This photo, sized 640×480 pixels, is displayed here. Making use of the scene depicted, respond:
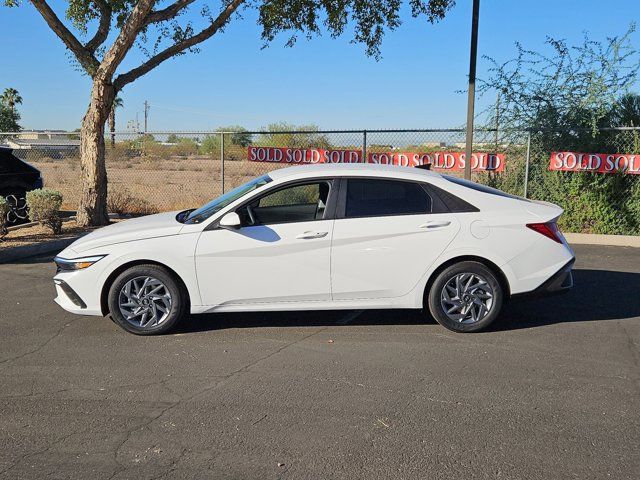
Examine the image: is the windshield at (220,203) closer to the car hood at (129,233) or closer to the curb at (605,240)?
the car hood at (129,233)

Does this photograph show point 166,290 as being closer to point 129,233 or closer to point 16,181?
point 129,233

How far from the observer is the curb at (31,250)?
9.58m

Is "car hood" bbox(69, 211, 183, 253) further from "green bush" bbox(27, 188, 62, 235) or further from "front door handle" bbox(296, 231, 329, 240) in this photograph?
"green bush" bbox(27, 188, 62, 235)

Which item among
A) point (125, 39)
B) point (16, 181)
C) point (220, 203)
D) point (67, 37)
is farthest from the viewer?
point (16, 181)

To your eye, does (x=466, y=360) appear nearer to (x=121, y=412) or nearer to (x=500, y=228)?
(x=500, y=228)

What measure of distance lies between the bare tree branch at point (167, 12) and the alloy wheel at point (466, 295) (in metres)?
8.20

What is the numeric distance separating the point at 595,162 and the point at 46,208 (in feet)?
33.3

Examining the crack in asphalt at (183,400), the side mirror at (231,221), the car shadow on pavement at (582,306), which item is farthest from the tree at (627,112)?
the side mirror at (231,221)

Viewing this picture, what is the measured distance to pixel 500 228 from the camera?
583cm

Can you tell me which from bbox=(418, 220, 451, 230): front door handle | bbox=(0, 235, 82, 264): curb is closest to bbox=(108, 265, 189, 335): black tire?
bbox=(418, 220, 451, 230): front door handle

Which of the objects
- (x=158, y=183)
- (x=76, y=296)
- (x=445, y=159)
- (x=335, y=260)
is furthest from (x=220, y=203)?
(x=158, y=183)

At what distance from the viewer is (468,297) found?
19.2 feet

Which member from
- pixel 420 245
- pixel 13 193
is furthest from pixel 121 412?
pixel 13 193

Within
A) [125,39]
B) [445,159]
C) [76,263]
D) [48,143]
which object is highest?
[125,39]
